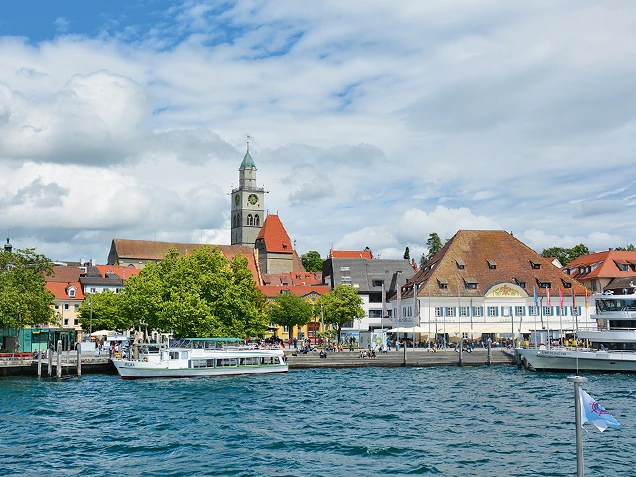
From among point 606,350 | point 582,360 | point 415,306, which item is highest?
point 415,306

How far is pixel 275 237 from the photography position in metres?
167

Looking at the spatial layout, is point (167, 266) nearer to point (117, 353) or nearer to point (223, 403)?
point (117, 353)

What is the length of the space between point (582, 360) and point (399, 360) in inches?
687

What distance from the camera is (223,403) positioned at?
48.6 meters

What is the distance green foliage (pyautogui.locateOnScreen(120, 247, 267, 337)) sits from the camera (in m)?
72.6

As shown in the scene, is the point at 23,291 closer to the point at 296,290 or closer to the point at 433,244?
the point at 296,290

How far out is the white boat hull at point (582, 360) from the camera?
66.4 metres

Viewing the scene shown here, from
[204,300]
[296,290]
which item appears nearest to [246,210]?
[296,290]

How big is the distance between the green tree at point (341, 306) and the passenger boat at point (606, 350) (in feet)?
123

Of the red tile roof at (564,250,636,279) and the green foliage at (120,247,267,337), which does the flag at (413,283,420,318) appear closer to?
the green foliage at (120,247,267,337)

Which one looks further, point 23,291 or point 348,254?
point 348,254

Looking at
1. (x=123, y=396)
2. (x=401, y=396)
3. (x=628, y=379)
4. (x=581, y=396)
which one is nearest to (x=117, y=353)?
(x=123, y=396)

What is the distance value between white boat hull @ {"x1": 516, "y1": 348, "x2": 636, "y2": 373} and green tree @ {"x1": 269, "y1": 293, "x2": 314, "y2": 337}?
43.4m

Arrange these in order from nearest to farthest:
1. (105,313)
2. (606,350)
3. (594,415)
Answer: (594,415) → (606,350) → (105,313)
